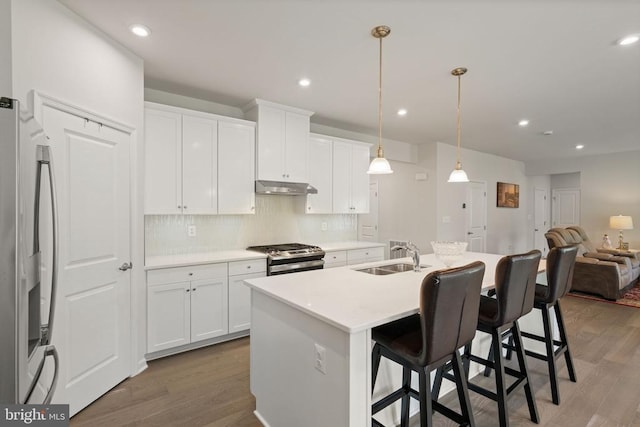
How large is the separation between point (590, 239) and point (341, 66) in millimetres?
7573

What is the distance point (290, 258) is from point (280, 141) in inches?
55.1

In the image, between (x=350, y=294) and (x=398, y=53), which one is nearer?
(x=350, y=294)

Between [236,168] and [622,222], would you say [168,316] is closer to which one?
[236,168]

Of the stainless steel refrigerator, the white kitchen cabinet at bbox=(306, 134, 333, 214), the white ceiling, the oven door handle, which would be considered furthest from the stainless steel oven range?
the stainless steel refrigerator

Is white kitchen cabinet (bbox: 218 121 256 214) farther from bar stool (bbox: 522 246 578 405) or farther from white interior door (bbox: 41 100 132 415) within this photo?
bar stool (bbox: 522 246 578 405)

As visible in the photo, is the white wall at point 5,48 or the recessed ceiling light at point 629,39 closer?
the white wall at point 5,48

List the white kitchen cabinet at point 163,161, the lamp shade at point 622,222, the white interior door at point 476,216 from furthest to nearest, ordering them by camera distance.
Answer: the white interior door at point 476,216
the lamp shade at point 622,222
the white kitchen cabinet at point 163,161

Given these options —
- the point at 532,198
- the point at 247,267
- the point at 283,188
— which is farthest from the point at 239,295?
the point at 532,198

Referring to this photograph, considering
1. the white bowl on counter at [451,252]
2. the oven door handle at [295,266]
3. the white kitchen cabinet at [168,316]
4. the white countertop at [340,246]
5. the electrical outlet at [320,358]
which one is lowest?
the white kitchen cabinet at [168,316]

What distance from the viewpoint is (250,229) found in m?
3.97

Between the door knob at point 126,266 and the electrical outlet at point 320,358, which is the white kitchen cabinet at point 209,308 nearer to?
the door knob at point 126,266

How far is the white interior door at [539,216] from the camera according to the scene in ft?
27.7

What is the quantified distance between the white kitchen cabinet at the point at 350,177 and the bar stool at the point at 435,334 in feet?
9.44

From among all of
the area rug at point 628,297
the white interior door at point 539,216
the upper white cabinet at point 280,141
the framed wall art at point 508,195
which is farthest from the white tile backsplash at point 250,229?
the white interior door at point 539,216
